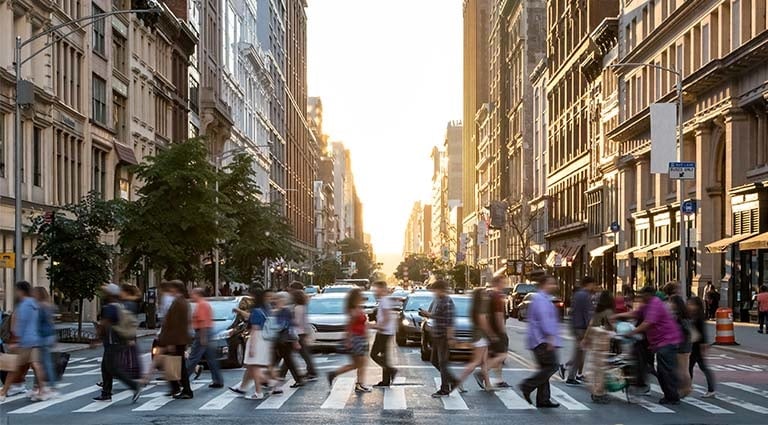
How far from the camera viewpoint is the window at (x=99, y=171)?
49969 millimetres

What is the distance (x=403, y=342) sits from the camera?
32.8 meters

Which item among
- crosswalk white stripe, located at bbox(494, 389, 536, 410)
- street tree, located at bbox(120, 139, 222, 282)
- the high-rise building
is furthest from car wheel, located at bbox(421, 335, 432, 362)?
the high-rise building

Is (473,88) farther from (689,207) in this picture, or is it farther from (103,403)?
(103,403)

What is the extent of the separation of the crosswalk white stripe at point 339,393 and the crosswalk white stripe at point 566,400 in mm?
3424

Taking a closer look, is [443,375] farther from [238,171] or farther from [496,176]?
[496,176]

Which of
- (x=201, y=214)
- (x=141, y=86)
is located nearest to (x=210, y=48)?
(x=141, y=86)

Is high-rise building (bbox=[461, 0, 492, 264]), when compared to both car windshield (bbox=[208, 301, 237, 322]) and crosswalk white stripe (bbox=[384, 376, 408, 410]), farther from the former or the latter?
crosswalk white stripe (bbox=[384, 376, 408, 410])

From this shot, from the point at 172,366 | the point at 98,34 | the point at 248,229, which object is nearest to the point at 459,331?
the point at 172,366

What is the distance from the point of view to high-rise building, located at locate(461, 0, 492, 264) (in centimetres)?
15338

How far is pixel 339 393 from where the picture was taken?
63.1 ft

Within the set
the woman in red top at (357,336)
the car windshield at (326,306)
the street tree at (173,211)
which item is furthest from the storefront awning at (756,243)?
the woman in red top at (357,336)

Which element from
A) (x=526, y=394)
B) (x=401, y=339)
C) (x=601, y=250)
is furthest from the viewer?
(x=601, y=250)

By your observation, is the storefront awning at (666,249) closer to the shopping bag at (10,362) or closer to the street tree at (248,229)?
the street tree at (248,229)

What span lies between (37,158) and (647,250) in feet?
97.6
